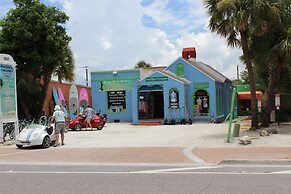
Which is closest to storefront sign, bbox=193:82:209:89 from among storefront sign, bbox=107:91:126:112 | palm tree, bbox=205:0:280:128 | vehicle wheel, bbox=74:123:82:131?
storefront sign, bbox=107:91:126:112

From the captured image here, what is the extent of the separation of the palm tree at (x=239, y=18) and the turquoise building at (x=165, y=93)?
459 inches

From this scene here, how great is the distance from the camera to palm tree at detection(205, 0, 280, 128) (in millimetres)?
19484

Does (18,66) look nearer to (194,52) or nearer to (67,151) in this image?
(67,151)

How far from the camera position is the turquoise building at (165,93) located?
107 feet

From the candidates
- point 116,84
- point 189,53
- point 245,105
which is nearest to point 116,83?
point 116,84

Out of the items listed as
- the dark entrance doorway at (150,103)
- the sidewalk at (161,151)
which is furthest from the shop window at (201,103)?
the sidewalk at (161,151)

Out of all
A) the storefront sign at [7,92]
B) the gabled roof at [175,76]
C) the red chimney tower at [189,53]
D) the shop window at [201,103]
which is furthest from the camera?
the red chimney tower at [189,53]

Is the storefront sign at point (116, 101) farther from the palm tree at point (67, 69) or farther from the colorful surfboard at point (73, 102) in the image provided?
the palm tree at point (67, 69)

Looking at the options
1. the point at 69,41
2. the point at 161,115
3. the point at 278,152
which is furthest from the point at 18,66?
the point at 278,152

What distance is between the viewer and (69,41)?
30125mm

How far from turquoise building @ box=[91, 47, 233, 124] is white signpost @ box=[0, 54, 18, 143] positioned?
13.7 m

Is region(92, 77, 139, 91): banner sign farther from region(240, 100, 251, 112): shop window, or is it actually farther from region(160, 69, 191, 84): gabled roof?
region(240, 100, 251, 112): shop window

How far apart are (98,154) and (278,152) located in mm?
6066

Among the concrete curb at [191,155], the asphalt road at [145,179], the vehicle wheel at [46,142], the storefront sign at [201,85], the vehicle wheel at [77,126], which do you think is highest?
the storefront sign at [201,85]
